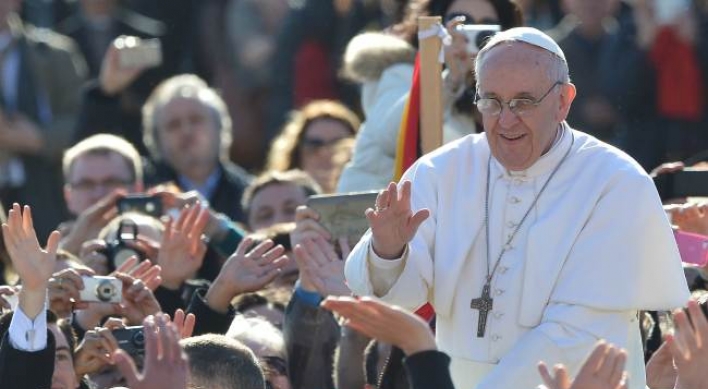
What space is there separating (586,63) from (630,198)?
509 cm

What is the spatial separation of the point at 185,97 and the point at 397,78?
8.61 feet

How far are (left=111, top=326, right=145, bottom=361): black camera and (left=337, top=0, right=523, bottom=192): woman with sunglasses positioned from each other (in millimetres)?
2194

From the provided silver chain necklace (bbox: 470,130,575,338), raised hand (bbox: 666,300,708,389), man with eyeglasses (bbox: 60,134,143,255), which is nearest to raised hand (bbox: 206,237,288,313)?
silver chain necklace (bbox: 470,130,575,338)

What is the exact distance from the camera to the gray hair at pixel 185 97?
472 inches

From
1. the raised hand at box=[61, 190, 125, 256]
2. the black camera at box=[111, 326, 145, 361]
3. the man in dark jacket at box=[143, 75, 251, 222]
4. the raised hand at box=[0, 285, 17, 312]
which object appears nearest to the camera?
the black camera at box=[111, 326, 145, 361]

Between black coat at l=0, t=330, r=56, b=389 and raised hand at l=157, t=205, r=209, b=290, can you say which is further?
raised hand at l=157, t=205, r=209, b=290

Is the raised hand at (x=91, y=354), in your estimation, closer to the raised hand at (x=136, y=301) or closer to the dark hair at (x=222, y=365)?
the raised hand at (x=136, y=301)

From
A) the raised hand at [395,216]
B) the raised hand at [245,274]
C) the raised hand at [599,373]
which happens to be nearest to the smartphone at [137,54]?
the raised hand at [245,274]

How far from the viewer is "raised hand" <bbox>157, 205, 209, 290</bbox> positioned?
8.77 metres

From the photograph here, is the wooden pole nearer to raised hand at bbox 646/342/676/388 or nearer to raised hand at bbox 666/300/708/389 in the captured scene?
raised hand at bbox 646/342/676/388

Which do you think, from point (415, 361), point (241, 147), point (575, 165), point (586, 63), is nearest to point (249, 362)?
point (415, 361)

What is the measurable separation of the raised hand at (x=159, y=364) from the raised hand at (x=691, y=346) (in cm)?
155

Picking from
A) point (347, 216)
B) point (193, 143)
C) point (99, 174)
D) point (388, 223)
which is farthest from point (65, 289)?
point (193, 143)

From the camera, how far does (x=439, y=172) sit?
7176mm
